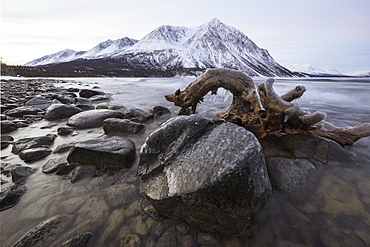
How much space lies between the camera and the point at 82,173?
2445 millimetres

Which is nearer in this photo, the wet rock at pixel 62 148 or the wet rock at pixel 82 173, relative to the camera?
the wet rock at pixel 82 173

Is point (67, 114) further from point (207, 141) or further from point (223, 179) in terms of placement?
point (223, 179)

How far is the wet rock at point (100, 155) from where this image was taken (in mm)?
2586

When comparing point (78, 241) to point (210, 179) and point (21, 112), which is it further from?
point (21, 112)

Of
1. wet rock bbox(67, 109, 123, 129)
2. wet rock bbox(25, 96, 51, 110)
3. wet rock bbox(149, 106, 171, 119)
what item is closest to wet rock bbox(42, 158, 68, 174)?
wet rock bbox(67, 109, 123, 129)

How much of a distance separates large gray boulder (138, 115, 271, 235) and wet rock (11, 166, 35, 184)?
1.70 metres

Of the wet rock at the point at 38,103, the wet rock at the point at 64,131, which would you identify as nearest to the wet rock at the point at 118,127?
the wet rock at the point at 64,131

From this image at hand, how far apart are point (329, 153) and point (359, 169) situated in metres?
0.43

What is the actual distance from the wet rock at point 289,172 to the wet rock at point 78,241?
2308mm

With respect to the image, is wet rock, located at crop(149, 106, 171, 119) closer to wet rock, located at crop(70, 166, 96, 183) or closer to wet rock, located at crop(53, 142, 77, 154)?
wet rock, located at crop(53, 142, 77, 154)

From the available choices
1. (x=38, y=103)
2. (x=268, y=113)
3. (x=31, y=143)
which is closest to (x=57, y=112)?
(x=31, y=143)

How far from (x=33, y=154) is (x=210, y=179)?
10.2ft

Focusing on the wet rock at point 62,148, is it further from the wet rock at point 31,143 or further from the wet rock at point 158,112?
the wet rock at point 158,112

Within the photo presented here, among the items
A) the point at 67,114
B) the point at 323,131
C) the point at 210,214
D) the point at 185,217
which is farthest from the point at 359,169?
the point at 67,114
